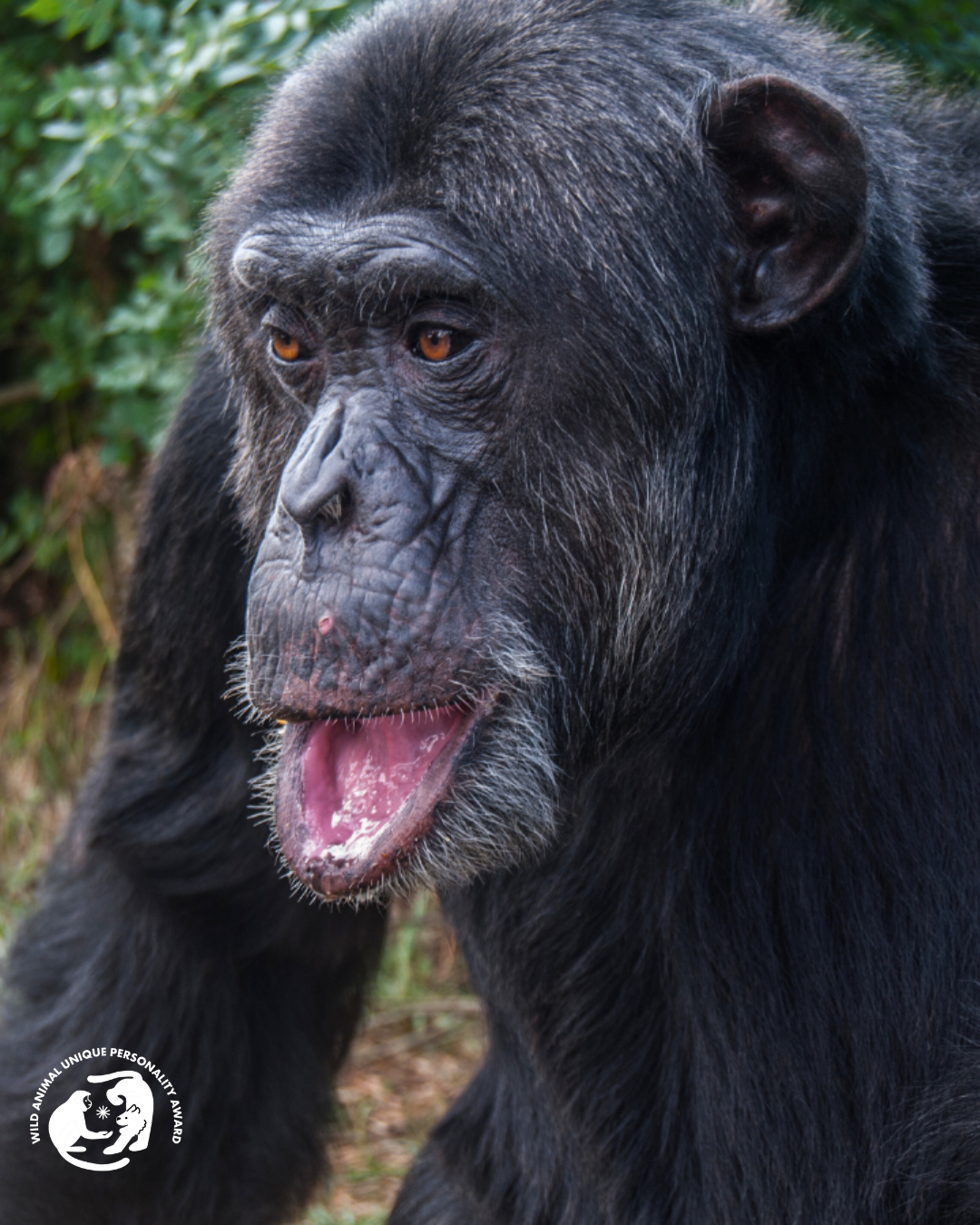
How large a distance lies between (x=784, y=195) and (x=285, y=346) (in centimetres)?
107

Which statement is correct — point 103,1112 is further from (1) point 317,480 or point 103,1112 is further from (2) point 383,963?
(1) point 317,480

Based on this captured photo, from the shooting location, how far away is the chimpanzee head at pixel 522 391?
3018mm

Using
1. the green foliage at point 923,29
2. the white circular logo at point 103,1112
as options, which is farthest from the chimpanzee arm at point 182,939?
the green foliage at point 923,29

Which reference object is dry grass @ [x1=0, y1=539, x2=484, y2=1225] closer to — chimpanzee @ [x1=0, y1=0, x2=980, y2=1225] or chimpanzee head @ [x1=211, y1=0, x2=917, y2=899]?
chimpanzee @ [x1=0, y1=0, x2=980, y2=1225]

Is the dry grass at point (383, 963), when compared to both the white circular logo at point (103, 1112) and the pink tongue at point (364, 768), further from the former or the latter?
the pink tongue at point (364, 768)

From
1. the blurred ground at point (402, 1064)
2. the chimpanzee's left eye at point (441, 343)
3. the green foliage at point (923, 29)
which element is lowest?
the blurred ground at point (402, 1064)

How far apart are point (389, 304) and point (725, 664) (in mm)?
1013

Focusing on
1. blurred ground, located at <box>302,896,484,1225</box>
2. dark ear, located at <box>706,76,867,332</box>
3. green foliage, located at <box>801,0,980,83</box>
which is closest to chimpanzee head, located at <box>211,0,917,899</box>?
dark ear, located at <box>706,76,867,332</box>

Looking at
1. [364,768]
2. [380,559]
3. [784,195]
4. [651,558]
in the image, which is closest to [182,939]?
[364,768]

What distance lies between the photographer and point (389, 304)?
3.15 m

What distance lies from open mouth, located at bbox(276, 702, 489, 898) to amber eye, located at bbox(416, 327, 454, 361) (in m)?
0.71

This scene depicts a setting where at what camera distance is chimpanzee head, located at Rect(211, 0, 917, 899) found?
3.02 meters

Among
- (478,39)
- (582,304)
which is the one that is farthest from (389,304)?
(478,39)

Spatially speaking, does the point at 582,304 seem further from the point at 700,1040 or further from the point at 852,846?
the point at 700,1040
